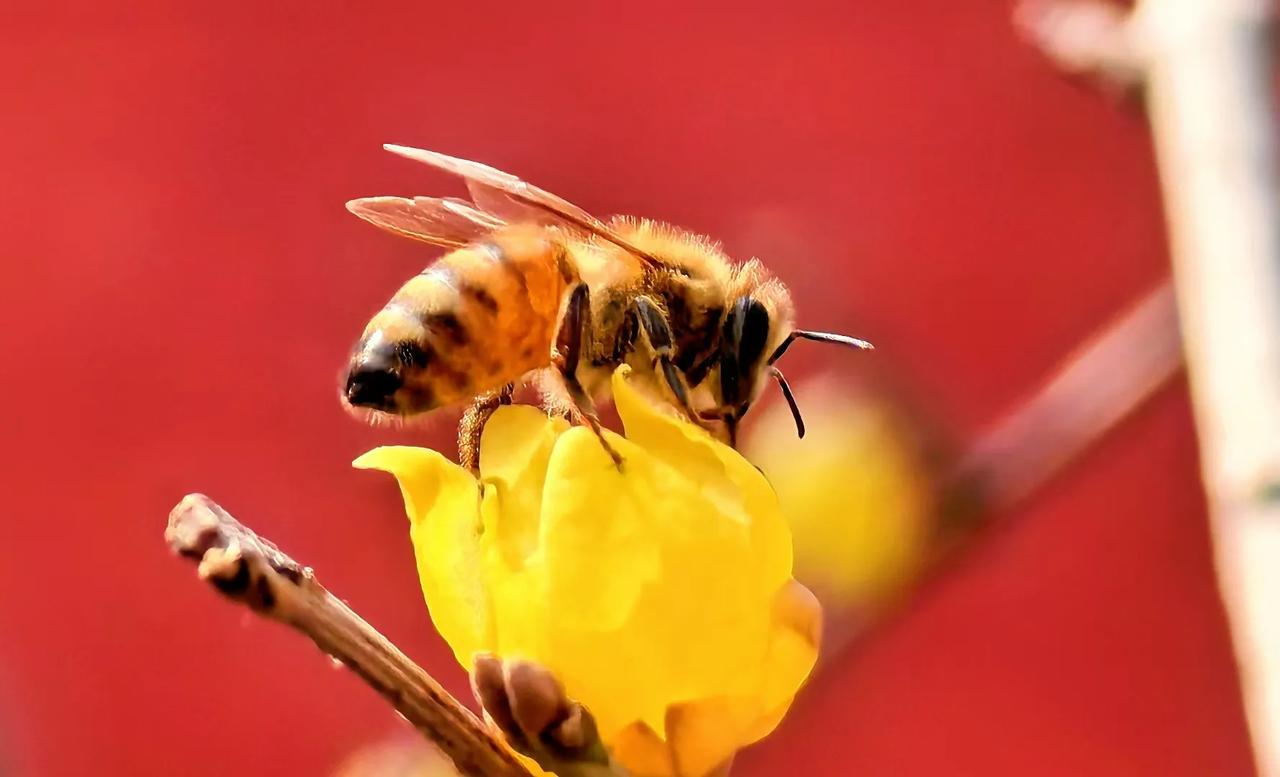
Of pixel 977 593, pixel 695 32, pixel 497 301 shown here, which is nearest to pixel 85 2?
pixel 695 32

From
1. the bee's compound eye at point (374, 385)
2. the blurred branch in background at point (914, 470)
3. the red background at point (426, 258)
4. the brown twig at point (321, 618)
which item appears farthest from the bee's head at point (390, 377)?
the red background at point (426, 258)

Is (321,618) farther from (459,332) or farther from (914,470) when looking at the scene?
(914,470)

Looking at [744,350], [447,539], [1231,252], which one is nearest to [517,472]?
[447,539]

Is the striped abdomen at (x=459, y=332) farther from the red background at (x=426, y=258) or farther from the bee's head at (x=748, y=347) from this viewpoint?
the red background at (x=426, y=258)

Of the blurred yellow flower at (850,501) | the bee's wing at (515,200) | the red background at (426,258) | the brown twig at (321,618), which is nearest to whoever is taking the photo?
the brown twig at (321,618)

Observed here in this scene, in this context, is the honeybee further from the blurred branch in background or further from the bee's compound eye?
the blurred branch in background

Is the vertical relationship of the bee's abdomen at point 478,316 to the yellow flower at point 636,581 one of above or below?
below

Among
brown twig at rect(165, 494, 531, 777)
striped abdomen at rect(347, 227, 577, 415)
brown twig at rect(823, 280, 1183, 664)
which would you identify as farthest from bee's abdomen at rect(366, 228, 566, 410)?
brown twig at rect(823, 280, 1183, 664)
